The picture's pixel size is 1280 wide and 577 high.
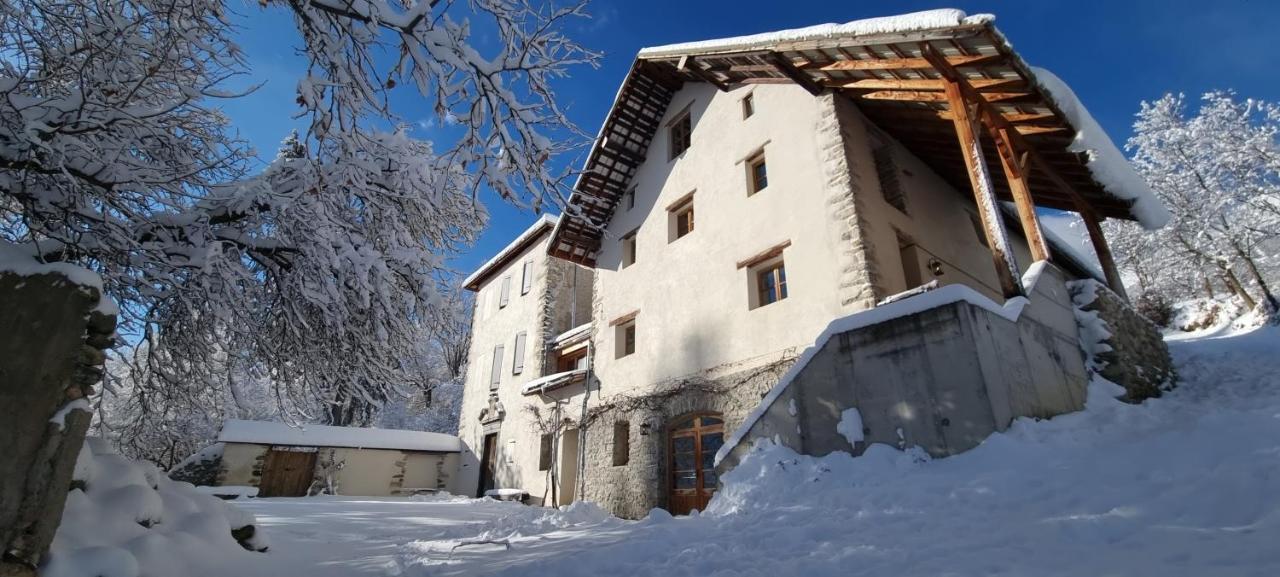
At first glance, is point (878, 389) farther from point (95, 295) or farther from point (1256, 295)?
point (1256, 295)

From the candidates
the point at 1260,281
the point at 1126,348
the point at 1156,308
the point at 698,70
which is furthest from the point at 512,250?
the point at 1156,308

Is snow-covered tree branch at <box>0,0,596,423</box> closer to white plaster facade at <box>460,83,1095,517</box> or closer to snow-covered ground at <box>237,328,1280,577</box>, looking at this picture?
snow-covered ground at <box>237,328,1280,577</box>

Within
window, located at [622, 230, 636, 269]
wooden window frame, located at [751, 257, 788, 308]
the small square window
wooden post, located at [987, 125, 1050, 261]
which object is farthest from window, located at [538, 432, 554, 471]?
wooden post, located at [987, 125, 1050, 261]

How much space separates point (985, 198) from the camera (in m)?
7.19

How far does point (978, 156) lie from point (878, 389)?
146 inches

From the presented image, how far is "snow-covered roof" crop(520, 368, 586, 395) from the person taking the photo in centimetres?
1356

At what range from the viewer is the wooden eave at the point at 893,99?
7.30m

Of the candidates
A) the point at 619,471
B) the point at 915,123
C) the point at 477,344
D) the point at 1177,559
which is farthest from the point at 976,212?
the point at 477,344

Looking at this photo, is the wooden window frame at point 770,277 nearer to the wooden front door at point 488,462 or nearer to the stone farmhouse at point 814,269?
the stone farmhouse at point 814,269

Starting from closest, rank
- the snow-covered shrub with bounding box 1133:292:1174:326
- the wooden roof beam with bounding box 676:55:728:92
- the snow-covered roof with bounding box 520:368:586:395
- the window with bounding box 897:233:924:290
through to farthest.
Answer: the window with bounding box 897:233:924:290 < the wooden roof beam with bounding box 676:55:728:92 < the snow-covered roof with bounding box 520:368:586:395 < the snow-covered shrub with bounding box 1133:292:1174:326

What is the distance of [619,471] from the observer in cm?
1142

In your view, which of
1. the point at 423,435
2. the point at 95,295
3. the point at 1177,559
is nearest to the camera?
the point at 1177,559

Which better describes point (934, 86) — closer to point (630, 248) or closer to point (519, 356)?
point (630, 248)

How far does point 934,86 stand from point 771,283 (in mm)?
4065
